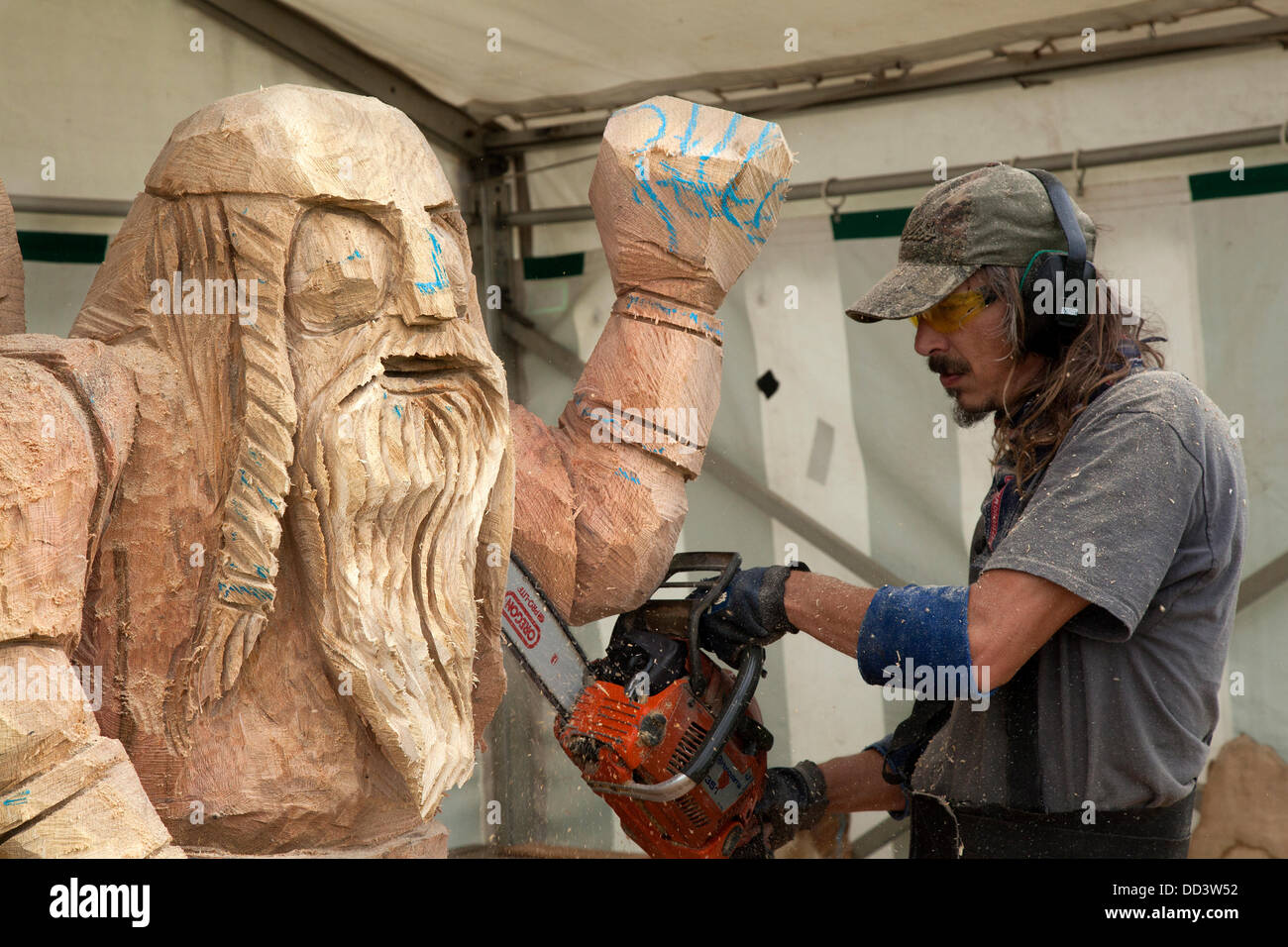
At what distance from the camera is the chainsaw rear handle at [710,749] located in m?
2.42

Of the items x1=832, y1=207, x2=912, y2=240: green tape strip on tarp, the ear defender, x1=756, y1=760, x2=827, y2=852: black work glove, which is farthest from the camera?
x1=832, y1=207, x2=912, y2=240: green tape strip on tarp

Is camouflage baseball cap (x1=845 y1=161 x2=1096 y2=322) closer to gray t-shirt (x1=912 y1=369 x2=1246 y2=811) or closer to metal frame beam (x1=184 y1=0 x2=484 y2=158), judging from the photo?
gray t-shirt (x1=912 y1=369 x2=1246 y2=811)

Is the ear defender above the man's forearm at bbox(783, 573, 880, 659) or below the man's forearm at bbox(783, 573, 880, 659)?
above

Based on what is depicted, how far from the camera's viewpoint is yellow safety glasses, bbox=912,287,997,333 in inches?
93.9

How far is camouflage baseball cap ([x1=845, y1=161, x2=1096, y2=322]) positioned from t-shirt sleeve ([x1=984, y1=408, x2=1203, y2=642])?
37 centimetres

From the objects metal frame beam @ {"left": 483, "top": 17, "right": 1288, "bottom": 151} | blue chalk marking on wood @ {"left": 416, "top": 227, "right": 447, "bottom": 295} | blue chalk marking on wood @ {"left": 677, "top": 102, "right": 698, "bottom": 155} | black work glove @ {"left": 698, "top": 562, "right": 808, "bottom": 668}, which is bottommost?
black work glove @ {"left": 698, "top": 562, "right": 808, "bottom": 668}

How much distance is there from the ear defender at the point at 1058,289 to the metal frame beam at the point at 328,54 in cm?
197

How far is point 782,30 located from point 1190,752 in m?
2.18

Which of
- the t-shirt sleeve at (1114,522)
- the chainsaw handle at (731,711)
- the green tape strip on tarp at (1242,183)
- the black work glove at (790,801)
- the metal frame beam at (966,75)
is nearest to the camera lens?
the t-shirt sleeve at (1114,522)

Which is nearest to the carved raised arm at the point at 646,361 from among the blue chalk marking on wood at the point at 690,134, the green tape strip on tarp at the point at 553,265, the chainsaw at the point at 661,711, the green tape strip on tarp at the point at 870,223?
the blue chalk marking on wood at the point at 690,134

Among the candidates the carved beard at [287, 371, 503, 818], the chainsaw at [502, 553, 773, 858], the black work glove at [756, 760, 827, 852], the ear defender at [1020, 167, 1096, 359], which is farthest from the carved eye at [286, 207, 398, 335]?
the black work glove at [756, 760, 827, 852]

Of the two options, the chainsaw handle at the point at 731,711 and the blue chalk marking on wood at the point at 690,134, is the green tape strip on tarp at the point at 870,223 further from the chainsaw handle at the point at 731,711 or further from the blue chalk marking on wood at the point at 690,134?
the chainsaw handle at the point at 731,711

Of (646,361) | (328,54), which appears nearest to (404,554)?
(646,361)
